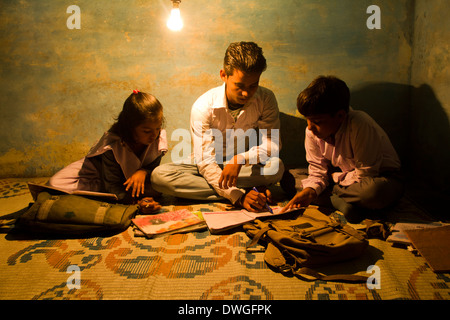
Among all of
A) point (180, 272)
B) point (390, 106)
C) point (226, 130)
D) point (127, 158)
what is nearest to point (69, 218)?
point (127, 158)

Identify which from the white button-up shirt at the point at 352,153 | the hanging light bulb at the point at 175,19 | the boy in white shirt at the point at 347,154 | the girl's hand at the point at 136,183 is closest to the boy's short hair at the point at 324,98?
the boy in white shirt at the point at 347,154

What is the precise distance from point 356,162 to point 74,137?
7.62ft

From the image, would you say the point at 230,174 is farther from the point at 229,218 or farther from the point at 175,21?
the point at 175,21

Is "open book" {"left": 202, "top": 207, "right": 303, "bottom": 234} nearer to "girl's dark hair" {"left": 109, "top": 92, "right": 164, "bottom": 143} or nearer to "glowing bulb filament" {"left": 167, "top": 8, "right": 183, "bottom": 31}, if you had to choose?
"girl's dark hair" {"left": 109, "top": 92, "right": 164, "bottom": 143}

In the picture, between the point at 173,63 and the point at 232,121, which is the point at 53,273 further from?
the point at 173,63

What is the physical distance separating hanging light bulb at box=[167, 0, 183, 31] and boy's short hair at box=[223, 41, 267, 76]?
0.82 metres

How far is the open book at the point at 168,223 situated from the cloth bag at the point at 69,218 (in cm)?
11

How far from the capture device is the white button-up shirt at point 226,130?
1986 millimetres

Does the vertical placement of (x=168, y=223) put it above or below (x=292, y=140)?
below

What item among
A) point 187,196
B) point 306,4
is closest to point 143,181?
point 187,196

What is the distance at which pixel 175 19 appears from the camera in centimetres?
246

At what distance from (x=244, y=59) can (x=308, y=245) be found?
43.6 inches

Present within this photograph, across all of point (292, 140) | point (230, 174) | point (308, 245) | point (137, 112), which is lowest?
point (308, 245)

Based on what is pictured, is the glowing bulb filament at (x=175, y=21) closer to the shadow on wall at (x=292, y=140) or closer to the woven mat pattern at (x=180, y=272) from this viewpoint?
the shadow on wall at (x=292, y=140)
